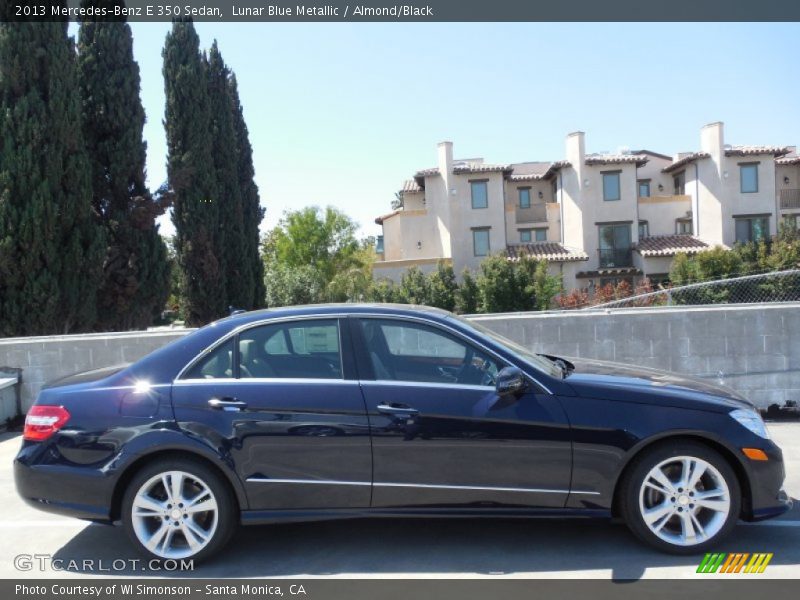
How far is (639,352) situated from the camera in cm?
793

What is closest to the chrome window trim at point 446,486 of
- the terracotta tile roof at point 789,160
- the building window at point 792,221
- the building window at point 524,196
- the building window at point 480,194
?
the building window at point 480,194

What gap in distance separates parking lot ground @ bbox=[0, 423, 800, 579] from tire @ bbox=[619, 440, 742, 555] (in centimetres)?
13

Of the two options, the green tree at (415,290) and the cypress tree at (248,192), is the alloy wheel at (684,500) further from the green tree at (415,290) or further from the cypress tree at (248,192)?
the green tree at (415,290)

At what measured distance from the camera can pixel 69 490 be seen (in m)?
4.30

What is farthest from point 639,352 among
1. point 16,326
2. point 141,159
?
point 141,159

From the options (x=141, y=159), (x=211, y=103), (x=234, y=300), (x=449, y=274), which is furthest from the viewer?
(x=449, y=274)

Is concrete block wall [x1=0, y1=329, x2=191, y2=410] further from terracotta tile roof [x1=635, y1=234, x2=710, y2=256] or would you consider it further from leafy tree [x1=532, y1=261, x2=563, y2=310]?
terracotta tile roof [x1=635, y1=234, x2=710, y2=256]

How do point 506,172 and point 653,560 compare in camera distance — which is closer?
point 653,560

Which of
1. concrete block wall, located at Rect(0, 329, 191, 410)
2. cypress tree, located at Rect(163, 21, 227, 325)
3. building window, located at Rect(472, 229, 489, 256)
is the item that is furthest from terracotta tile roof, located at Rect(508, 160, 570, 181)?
concrete block wall, located at Rect(0, 329, 191, 410)

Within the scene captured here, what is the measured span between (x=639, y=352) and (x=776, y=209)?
4000 cm

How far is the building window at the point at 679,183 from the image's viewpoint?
45156mm

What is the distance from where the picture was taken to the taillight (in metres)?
4.37

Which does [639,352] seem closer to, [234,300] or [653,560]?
[653,560]

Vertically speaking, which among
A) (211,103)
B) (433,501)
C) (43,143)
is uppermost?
(211,103)
